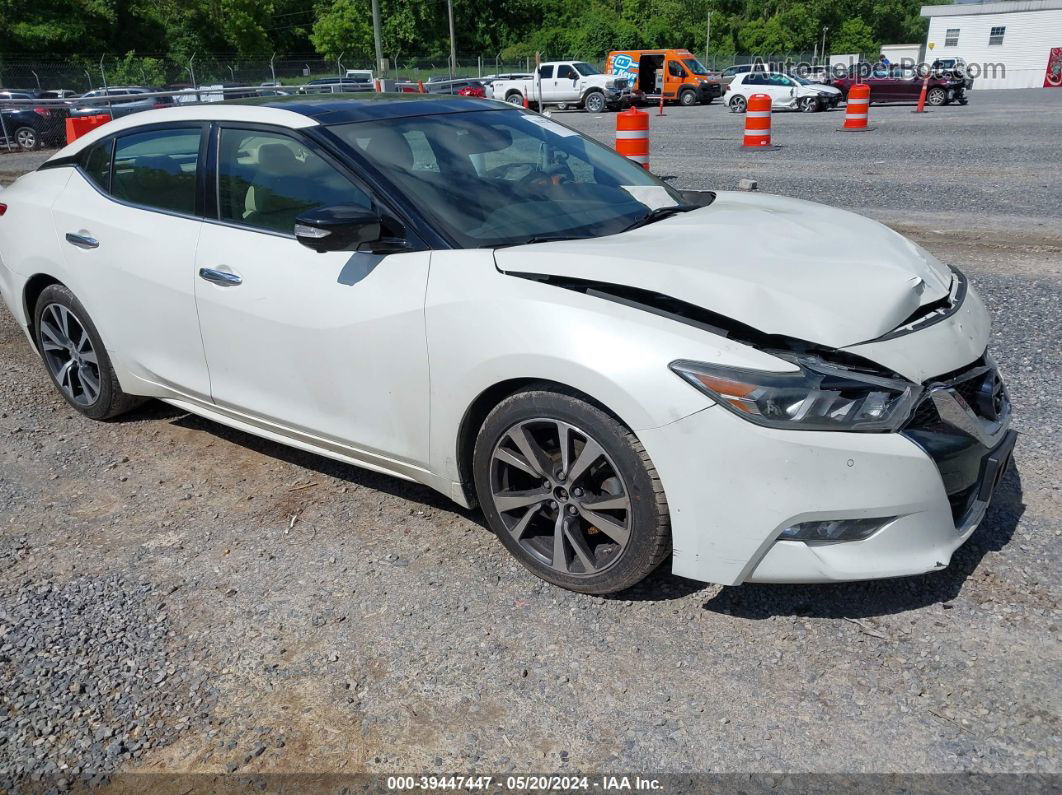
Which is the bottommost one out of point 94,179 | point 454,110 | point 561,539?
point 561,539

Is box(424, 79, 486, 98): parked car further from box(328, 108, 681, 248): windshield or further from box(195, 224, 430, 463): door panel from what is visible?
box(195, 224, 430, 463): door panel

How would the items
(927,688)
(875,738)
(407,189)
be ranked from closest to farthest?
1. (875,738)
2. (927,688)
3. (407,189)

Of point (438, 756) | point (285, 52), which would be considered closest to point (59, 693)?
point (438, 756)

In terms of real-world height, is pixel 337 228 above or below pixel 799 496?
above

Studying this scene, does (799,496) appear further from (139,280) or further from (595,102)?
(595,102)

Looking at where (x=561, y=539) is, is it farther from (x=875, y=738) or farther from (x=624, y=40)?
(x=624, y=40)

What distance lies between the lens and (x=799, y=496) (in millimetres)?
2578

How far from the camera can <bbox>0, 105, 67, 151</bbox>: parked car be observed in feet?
78.3

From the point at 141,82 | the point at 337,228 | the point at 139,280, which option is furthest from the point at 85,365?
the point at 141,82

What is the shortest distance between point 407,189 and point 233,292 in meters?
0.89

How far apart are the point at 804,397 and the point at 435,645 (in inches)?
56.0

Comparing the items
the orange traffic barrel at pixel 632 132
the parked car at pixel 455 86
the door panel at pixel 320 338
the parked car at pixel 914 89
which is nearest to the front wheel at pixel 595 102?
the parked car at pixel 455 86

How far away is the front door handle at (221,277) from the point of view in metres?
3.66

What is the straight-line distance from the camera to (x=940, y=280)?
10.7ft
